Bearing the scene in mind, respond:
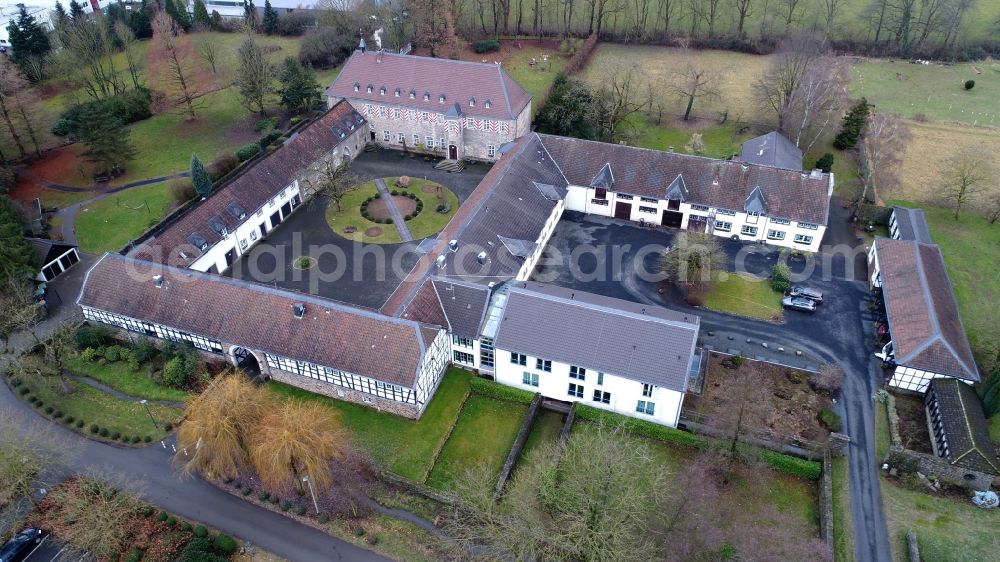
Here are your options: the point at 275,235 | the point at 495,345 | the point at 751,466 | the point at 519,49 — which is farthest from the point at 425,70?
the point at 751,466

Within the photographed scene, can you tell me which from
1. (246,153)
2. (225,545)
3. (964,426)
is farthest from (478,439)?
(246,153)

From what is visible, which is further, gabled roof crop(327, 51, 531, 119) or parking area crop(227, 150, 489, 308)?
gabled roof crop(327, 51, 531, 119)

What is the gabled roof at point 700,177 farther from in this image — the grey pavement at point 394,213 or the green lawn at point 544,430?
the green lawn at point 544,430

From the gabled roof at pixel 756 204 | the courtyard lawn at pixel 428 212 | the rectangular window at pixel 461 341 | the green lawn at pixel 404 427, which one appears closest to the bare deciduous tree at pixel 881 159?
the gabled roof at pixel 756 204

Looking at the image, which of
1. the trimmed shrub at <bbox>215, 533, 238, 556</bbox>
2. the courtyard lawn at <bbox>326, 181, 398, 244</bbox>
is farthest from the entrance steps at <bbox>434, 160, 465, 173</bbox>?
the trimmed shrub at <bbox>215, 533, 238, 556</bbox>

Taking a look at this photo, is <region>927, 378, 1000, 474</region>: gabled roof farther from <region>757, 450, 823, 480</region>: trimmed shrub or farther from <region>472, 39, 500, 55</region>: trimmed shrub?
<region>472, 39, 500, 55</region>: trimmed shrub
